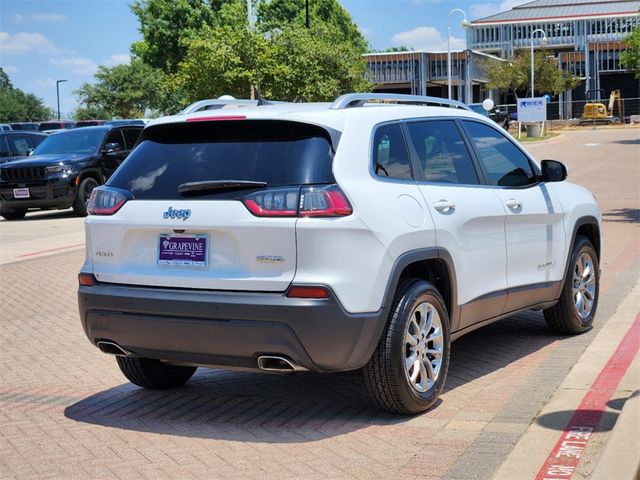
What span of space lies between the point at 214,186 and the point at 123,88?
77.3 m

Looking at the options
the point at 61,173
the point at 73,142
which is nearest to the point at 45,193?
the point at 61,173

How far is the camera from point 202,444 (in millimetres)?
5332

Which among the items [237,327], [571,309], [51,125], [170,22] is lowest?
[571,309]

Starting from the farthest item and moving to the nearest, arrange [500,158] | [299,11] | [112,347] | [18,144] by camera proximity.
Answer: [299,11] < [18,144] < [500,158] < [112,347]

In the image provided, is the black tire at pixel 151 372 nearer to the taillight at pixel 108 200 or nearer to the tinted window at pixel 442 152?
the taillight at pixel 108 200

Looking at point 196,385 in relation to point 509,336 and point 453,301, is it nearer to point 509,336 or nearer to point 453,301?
point 453,301

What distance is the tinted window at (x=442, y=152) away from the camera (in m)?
6.09

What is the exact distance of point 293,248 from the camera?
5094mm

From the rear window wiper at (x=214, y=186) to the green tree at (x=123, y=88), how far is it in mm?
75611

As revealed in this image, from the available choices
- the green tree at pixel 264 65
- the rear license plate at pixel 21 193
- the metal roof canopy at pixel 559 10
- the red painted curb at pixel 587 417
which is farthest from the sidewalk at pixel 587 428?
the metal roof canopy at pixel 559 10

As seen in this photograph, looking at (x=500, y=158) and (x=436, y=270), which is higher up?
(x=500, y=158)

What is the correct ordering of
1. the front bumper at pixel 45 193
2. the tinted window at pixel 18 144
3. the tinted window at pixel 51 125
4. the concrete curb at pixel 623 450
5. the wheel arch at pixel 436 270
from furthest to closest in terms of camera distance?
the tinted window at pixel 51 125, the tinted window at pixel 18 144, the front bumper at pixel 45 193, the wheel arch at pixel 436 270, the concrete curb at pixel 623 450

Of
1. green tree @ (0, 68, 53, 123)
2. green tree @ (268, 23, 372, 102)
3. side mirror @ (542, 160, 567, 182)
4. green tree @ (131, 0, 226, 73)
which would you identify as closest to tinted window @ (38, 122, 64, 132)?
green tree @ (268, 23, 372, 102)

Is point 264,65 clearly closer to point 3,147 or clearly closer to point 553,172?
point 3,147
